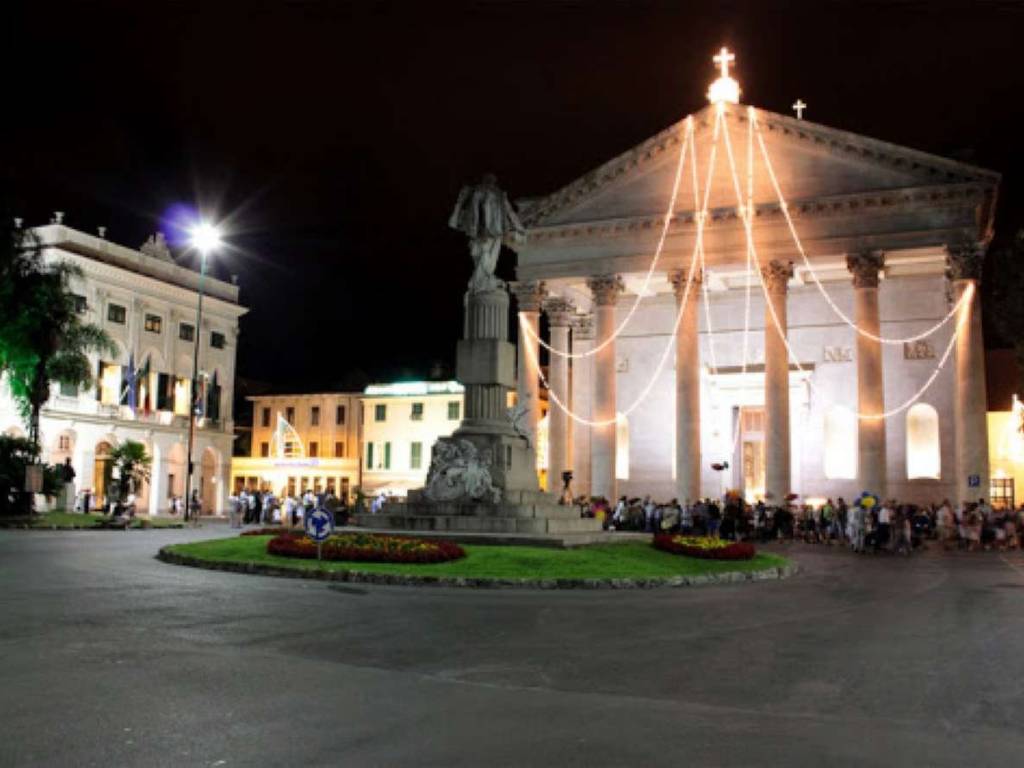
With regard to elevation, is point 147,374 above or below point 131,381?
above

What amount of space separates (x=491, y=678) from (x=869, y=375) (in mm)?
34215

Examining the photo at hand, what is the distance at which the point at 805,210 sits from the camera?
1626 inches

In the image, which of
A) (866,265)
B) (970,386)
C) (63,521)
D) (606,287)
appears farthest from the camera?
(606,287)

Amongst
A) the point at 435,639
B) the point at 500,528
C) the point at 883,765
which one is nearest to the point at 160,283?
the point at 500,528

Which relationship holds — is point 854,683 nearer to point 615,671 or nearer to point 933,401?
point 615,671

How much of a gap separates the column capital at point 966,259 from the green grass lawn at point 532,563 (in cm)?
2142

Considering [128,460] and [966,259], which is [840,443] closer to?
[966,259]

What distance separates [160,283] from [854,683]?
61348mm

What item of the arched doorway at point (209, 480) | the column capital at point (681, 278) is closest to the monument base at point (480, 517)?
the column capital at point (681, 278)

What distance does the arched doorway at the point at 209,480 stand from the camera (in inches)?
2665

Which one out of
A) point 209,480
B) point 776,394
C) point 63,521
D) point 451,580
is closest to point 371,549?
point 451,580

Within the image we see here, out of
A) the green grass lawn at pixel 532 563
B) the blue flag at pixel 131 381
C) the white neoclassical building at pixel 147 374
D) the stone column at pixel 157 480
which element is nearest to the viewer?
the green grass lawn at pixel 532 563

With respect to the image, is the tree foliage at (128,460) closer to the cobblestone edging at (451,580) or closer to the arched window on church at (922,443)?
the cobblestone edging at (451,580)

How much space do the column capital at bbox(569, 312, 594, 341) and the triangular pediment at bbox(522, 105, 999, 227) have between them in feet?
22.6
